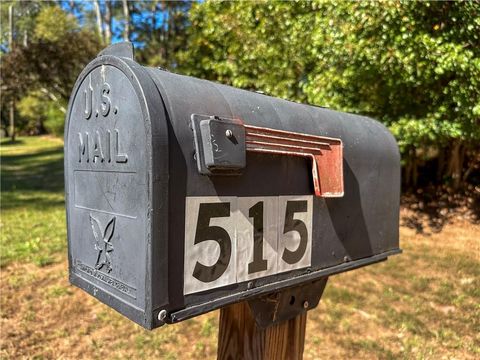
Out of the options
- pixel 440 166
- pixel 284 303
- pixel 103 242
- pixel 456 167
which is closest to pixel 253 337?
pixel 284 303

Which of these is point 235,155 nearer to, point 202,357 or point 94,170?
point 94,170

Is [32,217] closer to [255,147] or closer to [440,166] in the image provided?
[255,147]

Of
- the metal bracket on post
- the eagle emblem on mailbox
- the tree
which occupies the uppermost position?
the tree

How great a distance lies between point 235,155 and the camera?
2.85 ft

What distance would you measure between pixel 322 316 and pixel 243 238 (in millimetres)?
2266

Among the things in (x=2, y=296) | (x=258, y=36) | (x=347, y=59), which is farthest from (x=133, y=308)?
(x=258, y=36)

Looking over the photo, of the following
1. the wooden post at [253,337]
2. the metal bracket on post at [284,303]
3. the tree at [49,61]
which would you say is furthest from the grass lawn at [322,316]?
the tree at [49,61]

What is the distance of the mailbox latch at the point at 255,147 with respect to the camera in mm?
833

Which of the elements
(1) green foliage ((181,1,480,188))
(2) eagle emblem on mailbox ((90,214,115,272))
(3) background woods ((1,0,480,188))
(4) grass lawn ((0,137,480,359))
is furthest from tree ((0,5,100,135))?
(2) eagle emblem on mailbox ((90,214,115,272))

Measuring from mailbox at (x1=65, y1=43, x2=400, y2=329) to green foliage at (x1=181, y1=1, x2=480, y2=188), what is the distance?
10.7ft

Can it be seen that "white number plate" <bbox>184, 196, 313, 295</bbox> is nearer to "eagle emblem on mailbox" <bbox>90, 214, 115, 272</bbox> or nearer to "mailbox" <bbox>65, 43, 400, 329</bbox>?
"mailbox" <bbox>65, 43, 400, 329</bbox>

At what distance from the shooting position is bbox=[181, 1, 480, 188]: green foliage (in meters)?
3.91

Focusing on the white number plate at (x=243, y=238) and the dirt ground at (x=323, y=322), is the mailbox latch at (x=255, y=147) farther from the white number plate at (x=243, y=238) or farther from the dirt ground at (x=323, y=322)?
the dirt ground at (x=323, y=322)

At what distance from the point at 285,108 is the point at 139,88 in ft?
1.49
